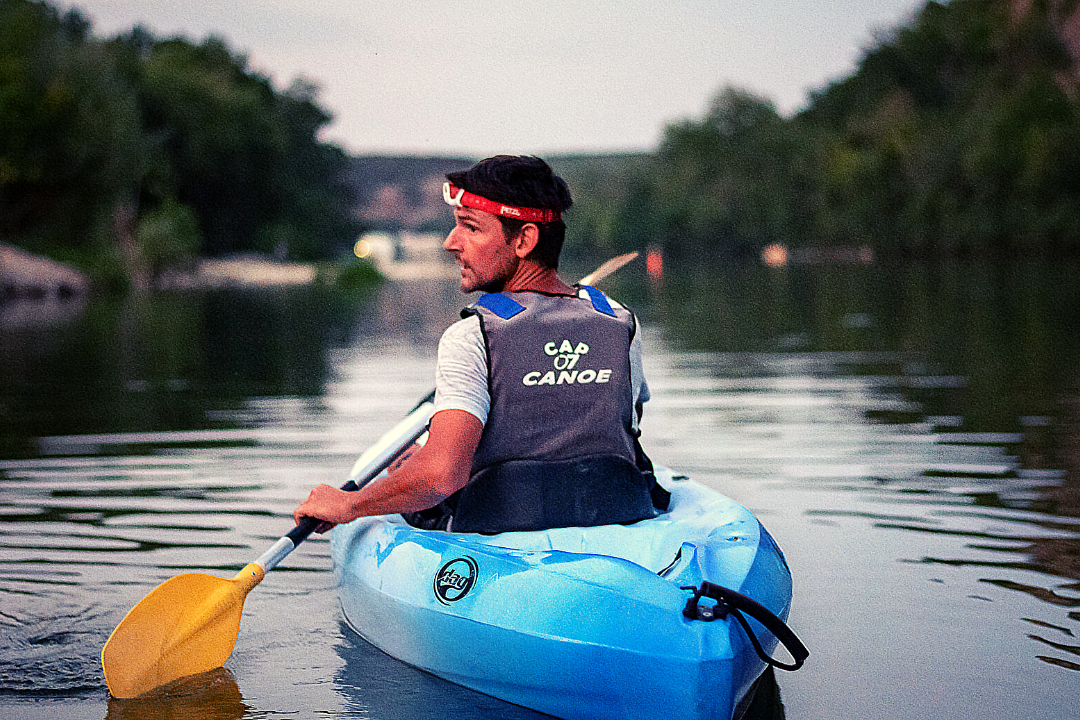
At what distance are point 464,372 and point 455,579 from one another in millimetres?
645

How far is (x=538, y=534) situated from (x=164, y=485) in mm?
4171

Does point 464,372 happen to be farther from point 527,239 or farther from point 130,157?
point 130,157

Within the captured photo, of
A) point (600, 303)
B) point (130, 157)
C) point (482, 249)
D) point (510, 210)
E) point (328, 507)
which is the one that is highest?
point (130, 157)

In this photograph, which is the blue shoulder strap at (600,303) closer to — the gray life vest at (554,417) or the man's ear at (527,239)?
the gray life vest at (554,417)

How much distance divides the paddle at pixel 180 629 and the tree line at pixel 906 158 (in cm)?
5724

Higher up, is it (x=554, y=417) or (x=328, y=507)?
(x=554, y=417)

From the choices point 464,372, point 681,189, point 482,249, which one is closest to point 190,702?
point 464,372

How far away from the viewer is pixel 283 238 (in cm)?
6788

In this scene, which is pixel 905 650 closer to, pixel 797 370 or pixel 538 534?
pixel 538 534

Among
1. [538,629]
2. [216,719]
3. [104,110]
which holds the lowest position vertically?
[216,719]

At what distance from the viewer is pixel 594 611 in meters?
3.72

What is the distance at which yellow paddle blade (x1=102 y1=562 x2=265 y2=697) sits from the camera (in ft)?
13.8


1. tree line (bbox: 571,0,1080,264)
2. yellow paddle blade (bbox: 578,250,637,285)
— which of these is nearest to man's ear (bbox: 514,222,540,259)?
yellow paddle blade (bbox: 578,250,637,285)

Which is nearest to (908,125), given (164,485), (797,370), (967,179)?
(967,179)
